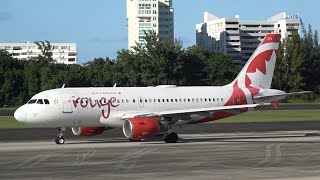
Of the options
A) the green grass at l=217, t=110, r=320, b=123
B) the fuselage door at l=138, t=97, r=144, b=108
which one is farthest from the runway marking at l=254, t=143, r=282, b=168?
the green grass at l=217, t=110, r=320, b=123

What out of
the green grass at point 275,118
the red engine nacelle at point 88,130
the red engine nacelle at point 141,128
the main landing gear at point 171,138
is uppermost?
the red engine nacelle at point 141,128

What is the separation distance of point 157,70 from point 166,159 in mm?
97949

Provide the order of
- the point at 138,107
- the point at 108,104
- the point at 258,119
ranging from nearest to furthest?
the point at 108,104, the point at 138,107, the point at 258,119

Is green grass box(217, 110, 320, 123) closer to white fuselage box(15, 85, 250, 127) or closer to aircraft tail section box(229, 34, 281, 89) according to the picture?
aircraft tail section box(229, 34, 281, 89)

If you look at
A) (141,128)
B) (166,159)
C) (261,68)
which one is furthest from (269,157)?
(261,68)

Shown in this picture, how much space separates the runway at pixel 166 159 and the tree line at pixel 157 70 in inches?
2701

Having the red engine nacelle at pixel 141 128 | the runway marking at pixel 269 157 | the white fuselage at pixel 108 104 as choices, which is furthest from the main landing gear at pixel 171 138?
the runway marking at pixel 269 157

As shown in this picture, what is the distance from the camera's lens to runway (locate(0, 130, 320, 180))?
84.0 feet

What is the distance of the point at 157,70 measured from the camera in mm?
129250

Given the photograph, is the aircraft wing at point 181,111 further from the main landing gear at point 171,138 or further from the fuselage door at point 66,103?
the fuselage door at point 66,103

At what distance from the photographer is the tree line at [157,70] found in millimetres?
114250

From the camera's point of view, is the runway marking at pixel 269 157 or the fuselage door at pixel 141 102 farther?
the fuselage door at pixel 141 102

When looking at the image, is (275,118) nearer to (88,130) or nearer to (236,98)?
(236,98)

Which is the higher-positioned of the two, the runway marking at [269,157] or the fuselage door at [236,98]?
the fuselage door at [236,98]
